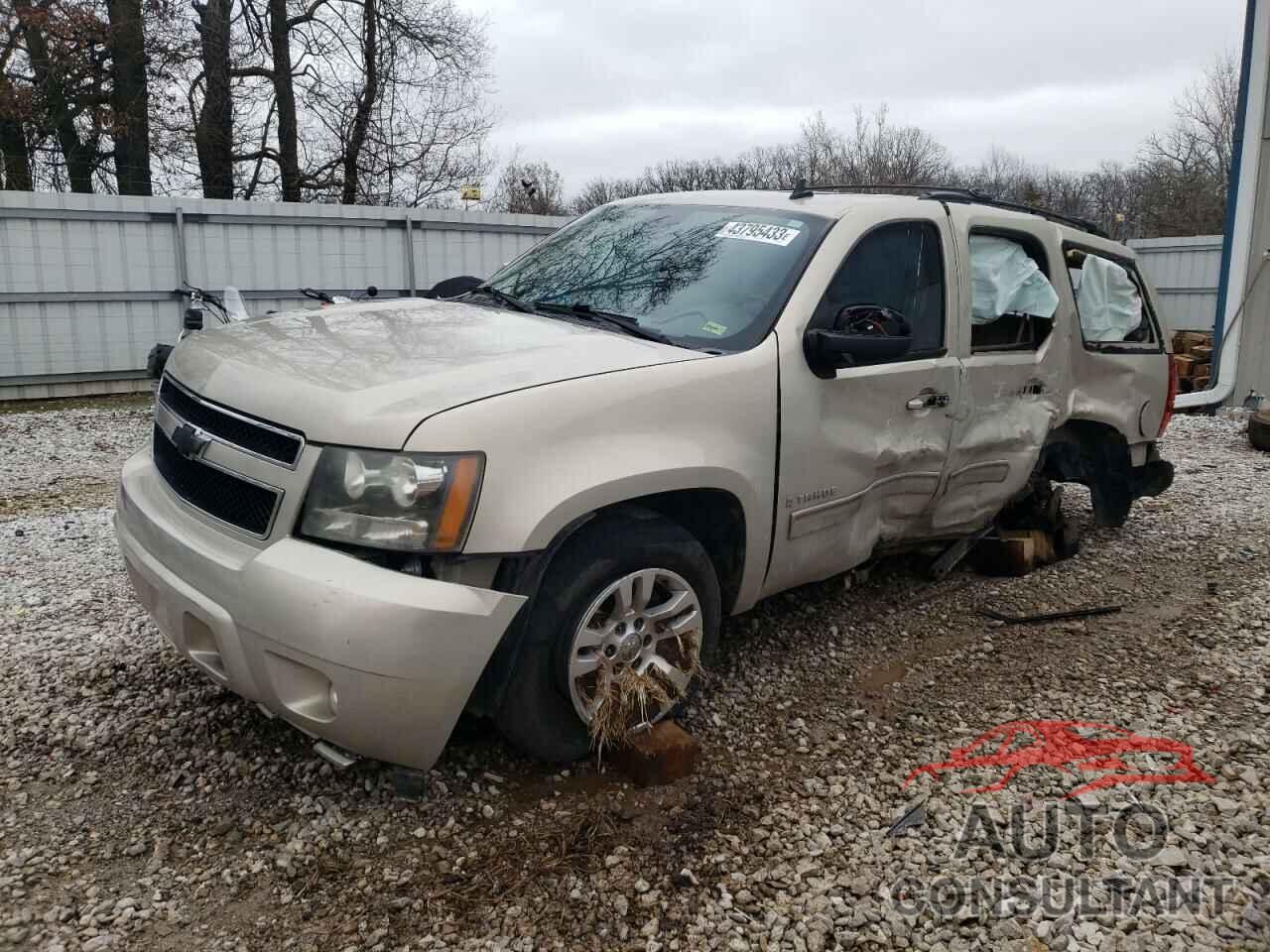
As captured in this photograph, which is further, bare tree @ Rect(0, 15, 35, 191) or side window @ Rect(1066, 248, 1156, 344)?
bare tree @ Rect(0, 15, 35, 191)

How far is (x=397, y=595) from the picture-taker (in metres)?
2.40

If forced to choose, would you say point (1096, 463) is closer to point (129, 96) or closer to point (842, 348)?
point (842, 348)

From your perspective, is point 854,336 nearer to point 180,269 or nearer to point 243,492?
point 243,492

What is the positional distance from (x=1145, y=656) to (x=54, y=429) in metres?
9.38

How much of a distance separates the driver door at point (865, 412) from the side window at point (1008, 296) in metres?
0.30

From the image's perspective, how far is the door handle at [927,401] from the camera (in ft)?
12.5

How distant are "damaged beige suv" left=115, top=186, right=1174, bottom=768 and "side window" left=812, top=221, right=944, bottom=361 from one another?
0.05 ft

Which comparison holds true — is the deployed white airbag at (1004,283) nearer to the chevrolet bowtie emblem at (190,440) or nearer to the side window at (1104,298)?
the side window at (1104,298)

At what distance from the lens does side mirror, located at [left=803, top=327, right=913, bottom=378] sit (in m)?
3.26

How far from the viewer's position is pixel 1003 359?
429cm

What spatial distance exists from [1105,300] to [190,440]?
14.6 feet

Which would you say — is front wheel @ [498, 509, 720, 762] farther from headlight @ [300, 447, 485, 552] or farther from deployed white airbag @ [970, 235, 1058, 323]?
deployed white airbag @ [970, 235, 1058, 323]

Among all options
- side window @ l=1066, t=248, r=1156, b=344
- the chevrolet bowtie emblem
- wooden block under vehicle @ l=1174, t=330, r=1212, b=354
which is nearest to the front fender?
the chevrolet bowtie emblem

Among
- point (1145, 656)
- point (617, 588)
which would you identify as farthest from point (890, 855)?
point (1145, 656)
